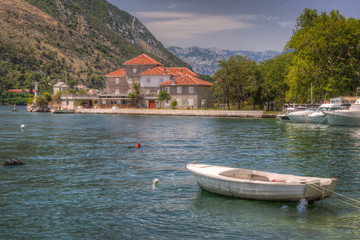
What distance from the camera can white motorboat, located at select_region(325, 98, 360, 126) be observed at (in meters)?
58.5

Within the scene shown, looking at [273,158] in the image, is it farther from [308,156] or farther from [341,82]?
[341,82]

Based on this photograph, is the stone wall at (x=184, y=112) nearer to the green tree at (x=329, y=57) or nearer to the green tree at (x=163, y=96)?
the green tree at (x=163, y=96)

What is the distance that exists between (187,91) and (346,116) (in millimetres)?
49042

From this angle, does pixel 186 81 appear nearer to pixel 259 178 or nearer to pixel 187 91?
pixel 187 91

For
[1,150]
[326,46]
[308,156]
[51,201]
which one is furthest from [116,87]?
[51,201]

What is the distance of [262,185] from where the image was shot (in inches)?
598

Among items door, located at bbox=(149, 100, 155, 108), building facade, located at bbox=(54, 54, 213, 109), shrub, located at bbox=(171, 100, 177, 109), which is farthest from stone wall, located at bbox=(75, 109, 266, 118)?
door, located at bbox=(149, 100, 155, 108)

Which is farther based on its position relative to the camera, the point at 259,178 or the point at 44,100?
the point at 44,100

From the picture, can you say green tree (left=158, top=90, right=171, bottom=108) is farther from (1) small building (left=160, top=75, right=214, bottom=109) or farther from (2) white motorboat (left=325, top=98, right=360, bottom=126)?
(2) white motorboat (left=325, top=98, right=360, bottom=126)

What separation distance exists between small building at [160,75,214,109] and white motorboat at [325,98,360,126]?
1704 inches

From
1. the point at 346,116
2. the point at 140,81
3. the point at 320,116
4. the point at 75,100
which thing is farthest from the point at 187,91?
the point at 346,116

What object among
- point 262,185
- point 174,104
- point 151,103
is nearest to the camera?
point 262,185

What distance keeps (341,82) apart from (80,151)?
5332 cm

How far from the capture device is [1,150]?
32.4 metres
